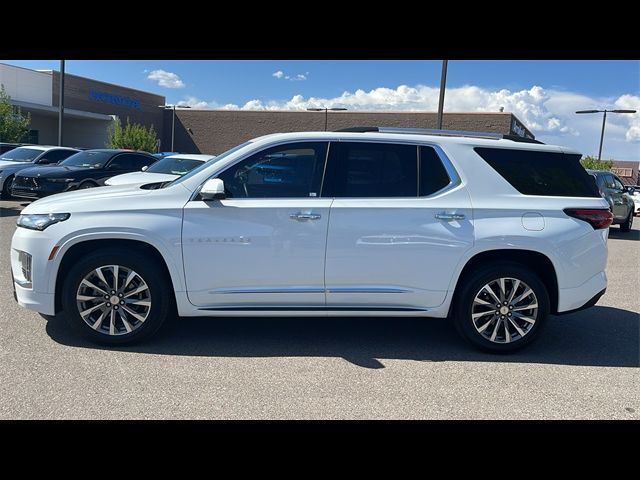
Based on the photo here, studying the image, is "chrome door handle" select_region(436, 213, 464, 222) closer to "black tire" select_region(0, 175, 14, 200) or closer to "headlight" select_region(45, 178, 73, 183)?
"headlight" select_region(45, 178, 73, 183)

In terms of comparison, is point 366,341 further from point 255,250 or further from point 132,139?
point 132,139

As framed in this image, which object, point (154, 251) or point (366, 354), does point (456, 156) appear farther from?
point (154, 251)

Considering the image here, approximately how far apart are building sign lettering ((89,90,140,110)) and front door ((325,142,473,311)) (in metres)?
46.3

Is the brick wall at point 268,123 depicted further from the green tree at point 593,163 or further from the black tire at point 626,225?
the black tire at point 626,225

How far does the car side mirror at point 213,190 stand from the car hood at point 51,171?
32.0ft

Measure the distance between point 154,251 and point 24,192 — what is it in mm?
10057

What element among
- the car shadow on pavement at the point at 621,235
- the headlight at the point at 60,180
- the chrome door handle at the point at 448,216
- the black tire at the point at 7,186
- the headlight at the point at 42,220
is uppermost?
the chrome door handle at the point at 448,216

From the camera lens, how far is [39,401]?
336 centimetres

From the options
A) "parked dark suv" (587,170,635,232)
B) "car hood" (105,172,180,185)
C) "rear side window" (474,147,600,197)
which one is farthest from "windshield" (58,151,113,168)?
"parked dark suv" (587,170,635,232)

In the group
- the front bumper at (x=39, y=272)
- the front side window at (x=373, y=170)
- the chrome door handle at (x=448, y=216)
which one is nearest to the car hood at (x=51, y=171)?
the front bumper at (x=39, y=272)

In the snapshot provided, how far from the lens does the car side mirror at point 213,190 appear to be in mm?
4148

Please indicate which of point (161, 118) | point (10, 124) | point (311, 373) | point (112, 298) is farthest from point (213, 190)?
point (161, 118)

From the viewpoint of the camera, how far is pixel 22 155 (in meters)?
16.2
